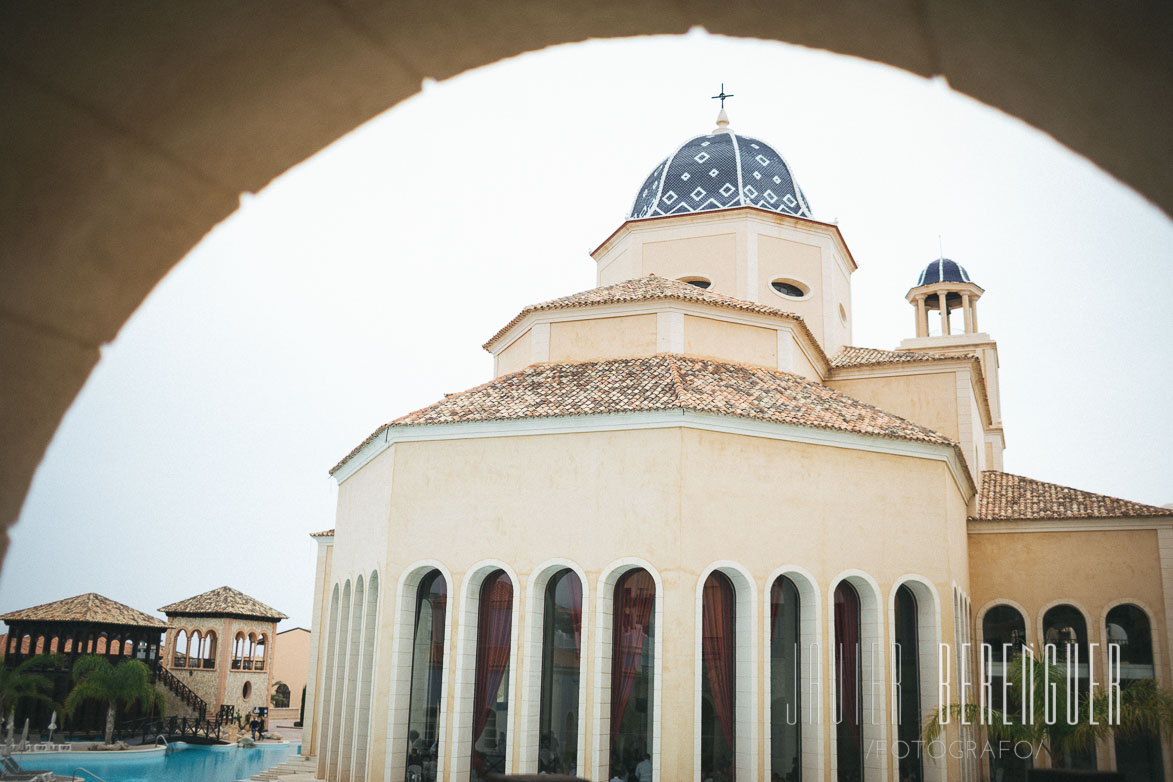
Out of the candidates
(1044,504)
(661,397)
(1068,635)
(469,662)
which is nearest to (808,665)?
(661,397)

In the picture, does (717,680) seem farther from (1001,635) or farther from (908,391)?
(908,391)

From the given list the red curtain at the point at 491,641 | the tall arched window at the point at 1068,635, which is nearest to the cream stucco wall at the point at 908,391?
the tall arched window at the point at 1068,635

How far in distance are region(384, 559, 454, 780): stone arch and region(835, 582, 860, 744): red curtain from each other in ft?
22.8

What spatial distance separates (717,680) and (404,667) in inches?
223

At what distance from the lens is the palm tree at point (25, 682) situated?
35.3 m

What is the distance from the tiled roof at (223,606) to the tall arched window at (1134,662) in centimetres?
3567

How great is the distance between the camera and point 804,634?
692 inches

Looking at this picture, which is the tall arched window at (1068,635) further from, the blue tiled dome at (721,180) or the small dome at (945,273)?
the small dome at (945,273)

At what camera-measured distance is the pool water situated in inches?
1071

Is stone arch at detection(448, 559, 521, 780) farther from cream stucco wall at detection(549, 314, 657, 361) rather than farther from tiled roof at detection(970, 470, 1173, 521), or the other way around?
tiled roof at detection(970, 470, 1173, 521)

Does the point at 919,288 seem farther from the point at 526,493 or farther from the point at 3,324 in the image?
the point at 3,324

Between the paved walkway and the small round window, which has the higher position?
the small round window

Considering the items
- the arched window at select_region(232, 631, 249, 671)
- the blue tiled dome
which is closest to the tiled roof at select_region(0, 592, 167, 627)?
the arched window at select_region(232, 631, 249, 671)

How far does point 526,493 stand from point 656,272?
34.7 feet
